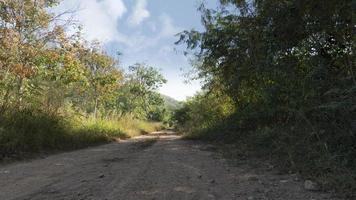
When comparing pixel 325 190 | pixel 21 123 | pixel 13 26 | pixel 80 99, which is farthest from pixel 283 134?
pixel 80 99

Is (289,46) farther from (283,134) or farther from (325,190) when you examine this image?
(325,190)

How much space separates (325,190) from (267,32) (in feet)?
16.8

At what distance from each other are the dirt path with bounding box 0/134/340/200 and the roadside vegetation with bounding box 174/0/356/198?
0.64 meters

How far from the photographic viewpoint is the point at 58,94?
46.2 ft

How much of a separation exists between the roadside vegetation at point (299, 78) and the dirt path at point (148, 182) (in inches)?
25.1

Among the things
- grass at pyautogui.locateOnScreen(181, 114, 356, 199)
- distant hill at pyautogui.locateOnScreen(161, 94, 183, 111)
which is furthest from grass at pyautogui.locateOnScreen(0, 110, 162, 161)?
distant hill at pyautogui.locateOnScreen(161, 94, 183, 111)

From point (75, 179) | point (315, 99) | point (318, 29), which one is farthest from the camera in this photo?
point (318, 29)

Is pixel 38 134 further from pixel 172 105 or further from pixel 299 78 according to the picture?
pixel 172 105

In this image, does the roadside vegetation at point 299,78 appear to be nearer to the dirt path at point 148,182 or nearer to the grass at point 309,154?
the grass at point 309,154

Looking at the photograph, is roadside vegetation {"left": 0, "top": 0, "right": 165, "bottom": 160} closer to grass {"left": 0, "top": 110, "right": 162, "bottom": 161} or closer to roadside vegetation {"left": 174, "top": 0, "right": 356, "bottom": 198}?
grass {"left": 0, "top": 110, "right": 162, "bottom": 161}

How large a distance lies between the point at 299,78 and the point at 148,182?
3940 millimetres

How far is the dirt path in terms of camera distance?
16.3ft

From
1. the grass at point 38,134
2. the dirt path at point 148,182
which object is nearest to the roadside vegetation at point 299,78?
the dirt path at point 148,182

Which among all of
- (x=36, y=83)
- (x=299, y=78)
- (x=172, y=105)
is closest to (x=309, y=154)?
(x=299, y=78)
